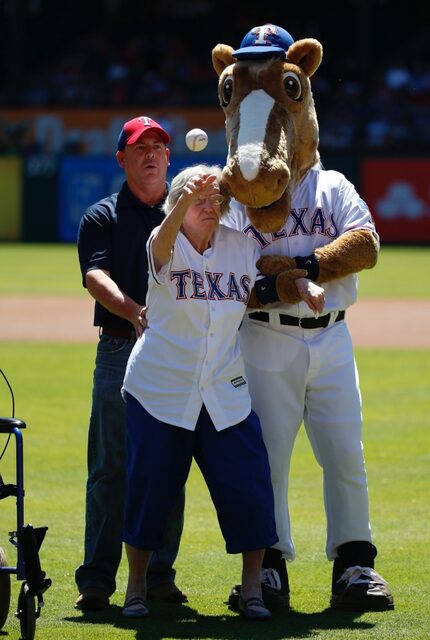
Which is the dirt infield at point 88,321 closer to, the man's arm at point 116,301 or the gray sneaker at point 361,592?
the gray sneaker at point 361,592

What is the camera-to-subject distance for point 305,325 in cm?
514

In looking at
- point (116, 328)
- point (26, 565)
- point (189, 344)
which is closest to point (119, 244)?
point (116, 328)

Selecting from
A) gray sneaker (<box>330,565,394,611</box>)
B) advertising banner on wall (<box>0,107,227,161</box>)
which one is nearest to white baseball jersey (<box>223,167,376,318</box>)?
gray sneaker (<box>330,565,394,611</box>)

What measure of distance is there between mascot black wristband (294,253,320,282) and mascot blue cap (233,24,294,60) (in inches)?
33.4

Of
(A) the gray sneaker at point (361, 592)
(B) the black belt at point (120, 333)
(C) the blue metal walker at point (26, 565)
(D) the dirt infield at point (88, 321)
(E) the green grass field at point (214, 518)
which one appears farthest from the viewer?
(D) the dirt infield at point (88, 321)

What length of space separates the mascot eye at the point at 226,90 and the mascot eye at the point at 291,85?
0.78ft

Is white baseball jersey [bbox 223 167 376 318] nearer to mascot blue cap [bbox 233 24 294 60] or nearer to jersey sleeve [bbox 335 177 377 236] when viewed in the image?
jersey sleeve [bbox 335 177 377 236]

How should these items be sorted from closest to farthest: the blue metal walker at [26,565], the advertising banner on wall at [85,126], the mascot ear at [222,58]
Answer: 1. the blue metal walker at [26,565]
2. the mascot ear at [222,58]
3. the advertising banner on wall at [85,126]

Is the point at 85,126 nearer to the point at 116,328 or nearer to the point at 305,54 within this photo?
the point at 116,328

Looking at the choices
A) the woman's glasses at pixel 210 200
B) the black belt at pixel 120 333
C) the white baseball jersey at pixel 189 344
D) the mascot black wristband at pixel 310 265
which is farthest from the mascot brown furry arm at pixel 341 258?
the black belt at pixel 120 333

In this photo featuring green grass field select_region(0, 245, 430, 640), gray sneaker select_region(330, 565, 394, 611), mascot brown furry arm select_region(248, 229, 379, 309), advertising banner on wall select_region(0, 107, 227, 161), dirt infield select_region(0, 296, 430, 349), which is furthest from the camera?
advertising banner on wall select_region(0, 107, 227, 161)

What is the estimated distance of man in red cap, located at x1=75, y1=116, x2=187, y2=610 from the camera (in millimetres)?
5230

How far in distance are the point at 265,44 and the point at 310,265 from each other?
953 millimetres

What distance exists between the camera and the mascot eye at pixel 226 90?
16.6ft
